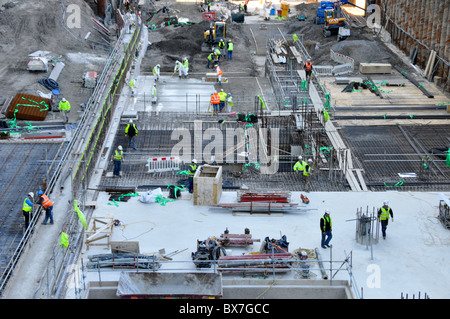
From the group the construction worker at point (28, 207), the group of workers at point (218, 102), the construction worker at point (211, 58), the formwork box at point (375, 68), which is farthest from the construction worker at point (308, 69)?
the construction worker at point (28, 207)

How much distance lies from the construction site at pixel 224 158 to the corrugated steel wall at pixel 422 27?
159 mm

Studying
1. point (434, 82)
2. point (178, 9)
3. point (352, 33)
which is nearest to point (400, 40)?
point (352, 33)

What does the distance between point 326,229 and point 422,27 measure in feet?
90.5

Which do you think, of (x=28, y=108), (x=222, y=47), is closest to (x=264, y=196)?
(x=28, y=108)

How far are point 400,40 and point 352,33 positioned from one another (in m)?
3.99

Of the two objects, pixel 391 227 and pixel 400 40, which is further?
pixel 400 40

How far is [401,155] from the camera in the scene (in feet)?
109

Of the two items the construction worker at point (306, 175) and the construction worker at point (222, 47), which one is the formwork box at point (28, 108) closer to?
the construction worker at point (222, 47)

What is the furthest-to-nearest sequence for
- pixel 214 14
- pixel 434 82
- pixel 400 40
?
pixel 214 14 → pixel 400 40 → pixel 434 82

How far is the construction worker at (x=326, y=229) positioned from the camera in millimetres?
24094

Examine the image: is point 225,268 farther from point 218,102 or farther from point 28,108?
point 28,108

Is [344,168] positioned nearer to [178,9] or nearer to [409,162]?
[409,162]
